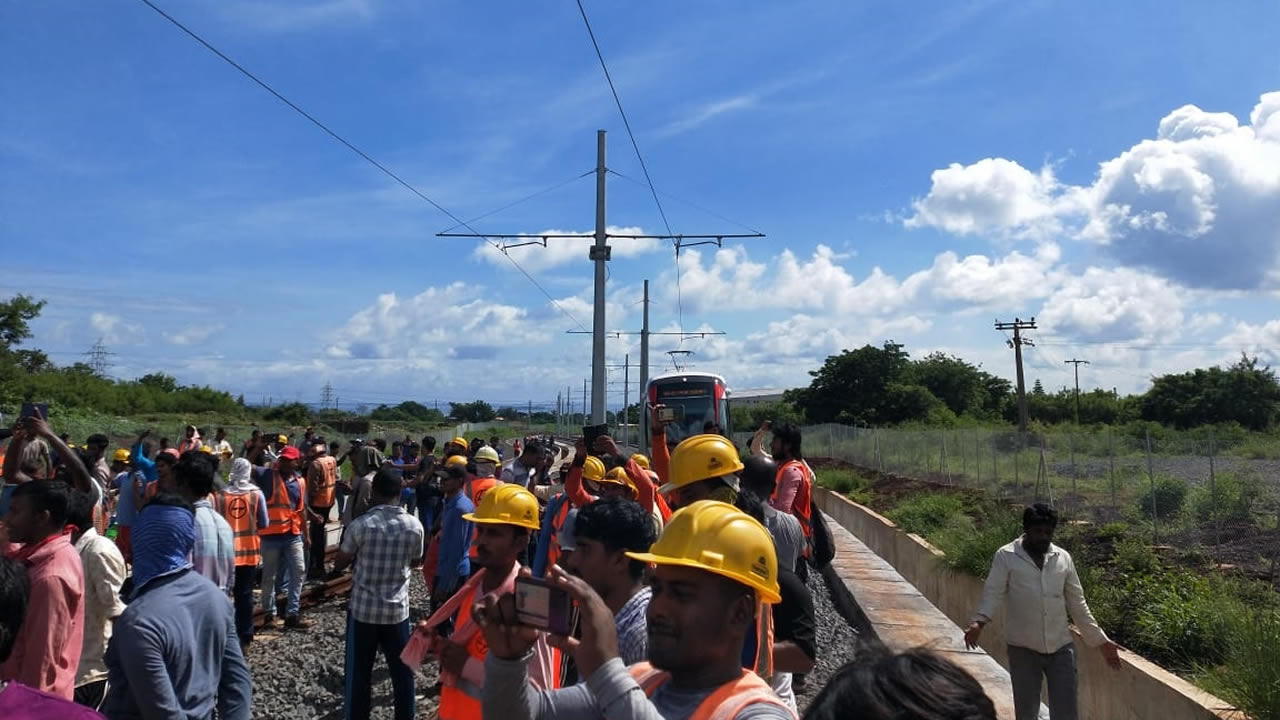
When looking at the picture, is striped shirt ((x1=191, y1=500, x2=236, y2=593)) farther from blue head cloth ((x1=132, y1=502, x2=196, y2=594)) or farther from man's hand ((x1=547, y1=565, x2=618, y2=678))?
man's hand ((x1=547, y1=565, x2=618, y2=678))

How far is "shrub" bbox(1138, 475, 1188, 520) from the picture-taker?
476 inches

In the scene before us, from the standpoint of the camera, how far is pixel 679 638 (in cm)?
223

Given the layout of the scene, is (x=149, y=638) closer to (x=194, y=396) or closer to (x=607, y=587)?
(x=607, y=587)

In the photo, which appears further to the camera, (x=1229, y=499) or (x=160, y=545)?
(x=1229, y=499)

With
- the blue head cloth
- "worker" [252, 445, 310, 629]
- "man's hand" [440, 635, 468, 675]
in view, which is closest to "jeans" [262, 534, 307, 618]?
"worker" [252, 445, 310, 629]

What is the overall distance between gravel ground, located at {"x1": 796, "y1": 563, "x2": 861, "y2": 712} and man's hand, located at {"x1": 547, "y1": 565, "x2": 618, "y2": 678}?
19.0ft

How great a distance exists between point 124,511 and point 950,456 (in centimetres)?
1787

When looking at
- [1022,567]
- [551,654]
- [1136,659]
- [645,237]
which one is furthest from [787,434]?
[645,237]

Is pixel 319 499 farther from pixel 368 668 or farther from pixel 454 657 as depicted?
pixel 454 657

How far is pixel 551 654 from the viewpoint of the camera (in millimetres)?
3510

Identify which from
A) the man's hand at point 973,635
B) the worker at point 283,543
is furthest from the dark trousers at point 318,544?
the man's hand at point 973,635

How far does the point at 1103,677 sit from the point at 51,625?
6.47 metres

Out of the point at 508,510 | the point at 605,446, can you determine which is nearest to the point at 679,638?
the point at 508,510

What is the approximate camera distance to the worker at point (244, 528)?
8.59 metres
